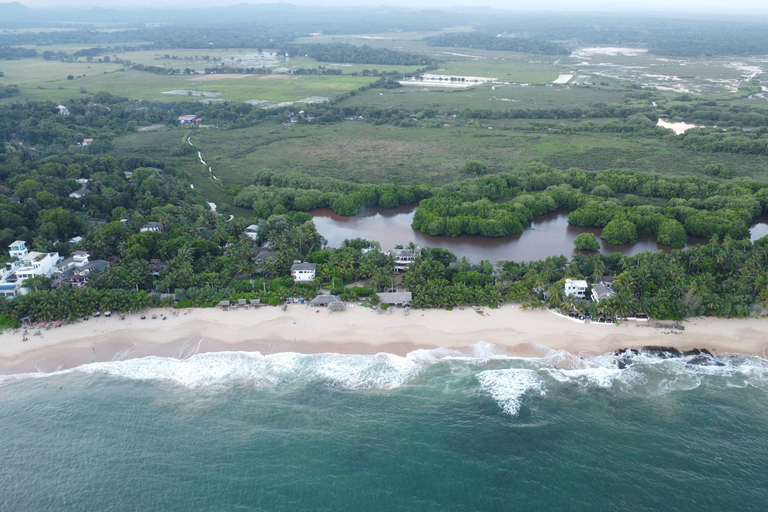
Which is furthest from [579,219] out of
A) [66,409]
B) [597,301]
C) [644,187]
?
[66,409]

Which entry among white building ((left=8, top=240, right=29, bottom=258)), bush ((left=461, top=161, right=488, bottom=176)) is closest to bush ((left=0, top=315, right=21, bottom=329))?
white building ((left=8, top=240, right=29, bottom=258))

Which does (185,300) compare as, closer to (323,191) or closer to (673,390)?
(323,191)

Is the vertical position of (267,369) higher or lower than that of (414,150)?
lower

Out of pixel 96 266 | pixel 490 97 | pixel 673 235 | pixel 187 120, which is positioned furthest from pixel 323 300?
pixel 490 97

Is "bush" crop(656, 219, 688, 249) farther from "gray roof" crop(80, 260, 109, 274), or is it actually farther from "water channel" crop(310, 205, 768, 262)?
"gray roof" crop(80, 260, 109, 274)

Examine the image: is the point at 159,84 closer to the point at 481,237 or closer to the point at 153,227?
the point at 153,227

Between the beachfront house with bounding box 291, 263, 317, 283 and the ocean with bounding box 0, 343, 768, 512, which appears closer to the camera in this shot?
the ocean with bounding box 0, 343, 768, 512
